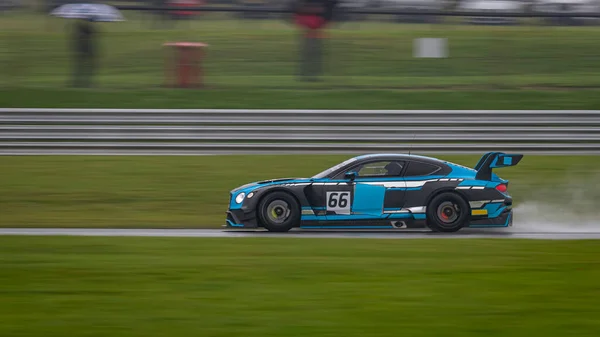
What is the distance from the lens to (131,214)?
12.8 meters

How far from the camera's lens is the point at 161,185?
14172 mm

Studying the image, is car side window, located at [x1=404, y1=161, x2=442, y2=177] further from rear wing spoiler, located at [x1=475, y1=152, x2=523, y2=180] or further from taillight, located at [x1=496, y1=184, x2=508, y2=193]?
taillight, located at [x1=496, y1=184, x2=508, y2=193]

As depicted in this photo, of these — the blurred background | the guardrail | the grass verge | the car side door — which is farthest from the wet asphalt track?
the blurred background

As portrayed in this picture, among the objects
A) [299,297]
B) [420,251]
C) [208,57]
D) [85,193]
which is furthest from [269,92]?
[299,297]

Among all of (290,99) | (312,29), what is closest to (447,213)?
(290,99)

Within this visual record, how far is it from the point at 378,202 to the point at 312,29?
8014 millimetres

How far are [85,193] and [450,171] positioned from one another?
210 inches

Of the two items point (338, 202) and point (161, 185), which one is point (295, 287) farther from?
point (161, 185)

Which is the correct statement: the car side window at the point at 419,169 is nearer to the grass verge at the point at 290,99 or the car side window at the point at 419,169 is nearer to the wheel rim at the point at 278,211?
the wheel rim at the point at 278,211

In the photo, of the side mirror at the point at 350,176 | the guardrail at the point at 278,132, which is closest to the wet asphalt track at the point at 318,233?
the side mirror at the point at 350,176

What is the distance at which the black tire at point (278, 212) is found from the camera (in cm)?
1145

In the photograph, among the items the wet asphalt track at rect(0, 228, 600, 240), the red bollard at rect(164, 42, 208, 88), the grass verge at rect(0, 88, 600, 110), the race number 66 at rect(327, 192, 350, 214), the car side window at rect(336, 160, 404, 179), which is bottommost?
the wet asphalt track at rect(0, 228, 600, 240)

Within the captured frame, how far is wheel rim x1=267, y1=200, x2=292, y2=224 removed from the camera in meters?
11.5

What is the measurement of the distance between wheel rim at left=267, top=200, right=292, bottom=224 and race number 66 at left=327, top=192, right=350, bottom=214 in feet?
1.60
